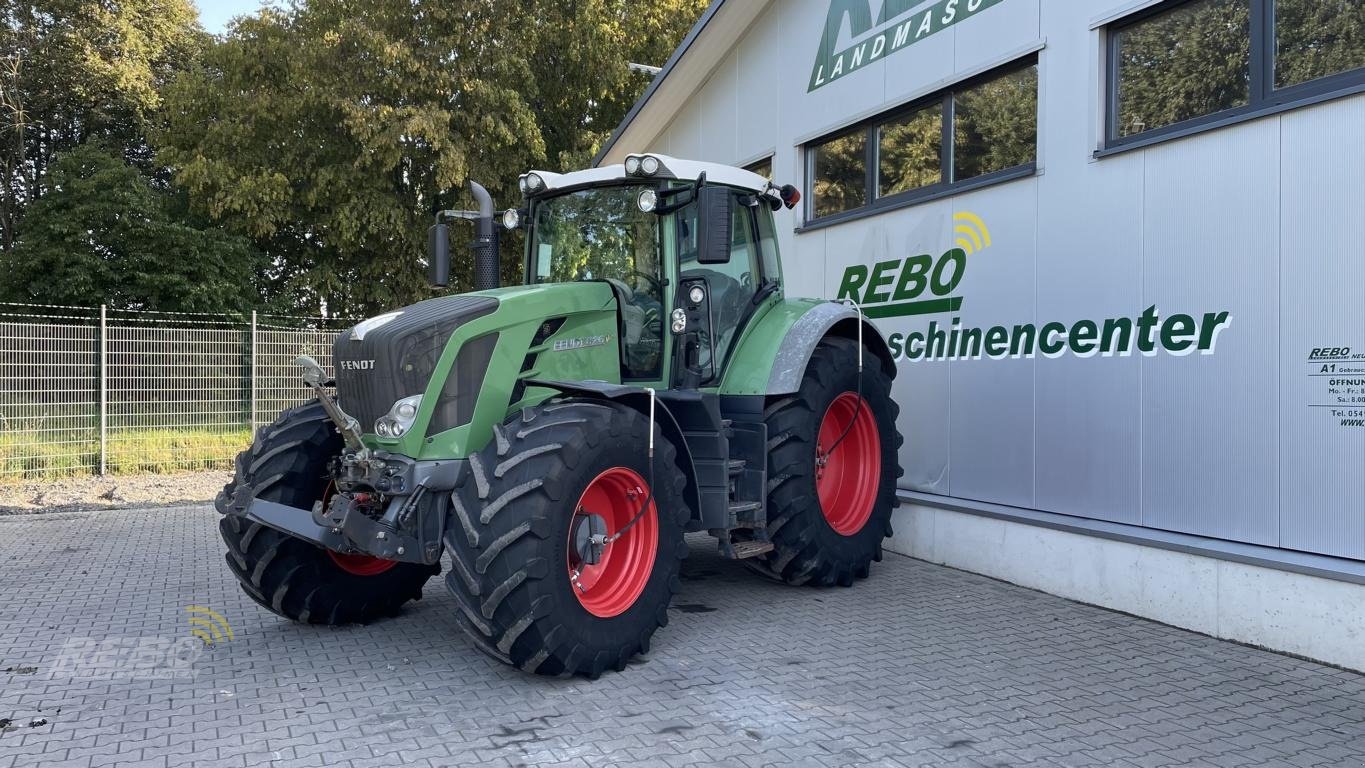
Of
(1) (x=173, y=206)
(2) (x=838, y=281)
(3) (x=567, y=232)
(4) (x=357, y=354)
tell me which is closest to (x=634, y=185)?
(3) (x=567, y=232)

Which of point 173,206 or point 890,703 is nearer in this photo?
point 890,703

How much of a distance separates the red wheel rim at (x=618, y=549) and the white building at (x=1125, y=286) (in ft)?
9.42

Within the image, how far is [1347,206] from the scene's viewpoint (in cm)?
463

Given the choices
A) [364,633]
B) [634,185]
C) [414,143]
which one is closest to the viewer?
[364,633]

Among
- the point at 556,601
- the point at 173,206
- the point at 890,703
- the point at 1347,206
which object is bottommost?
the point at 890,703

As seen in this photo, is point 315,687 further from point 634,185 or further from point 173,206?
point 173,206

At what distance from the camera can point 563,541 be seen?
4.21m

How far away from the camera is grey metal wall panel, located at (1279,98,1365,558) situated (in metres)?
4.59

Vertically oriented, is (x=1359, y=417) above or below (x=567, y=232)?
below

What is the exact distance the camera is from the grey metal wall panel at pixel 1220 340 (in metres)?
4.99

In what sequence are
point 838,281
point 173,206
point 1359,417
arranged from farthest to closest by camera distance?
point 173,206
point 838,281
point 1359,417

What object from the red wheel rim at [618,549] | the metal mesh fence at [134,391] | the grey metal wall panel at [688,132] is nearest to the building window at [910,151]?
the grey metal wall panel at [688,132]

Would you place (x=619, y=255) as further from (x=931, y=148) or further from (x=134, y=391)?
(x=134, y=391)

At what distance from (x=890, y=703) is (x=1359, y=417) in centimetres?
267
